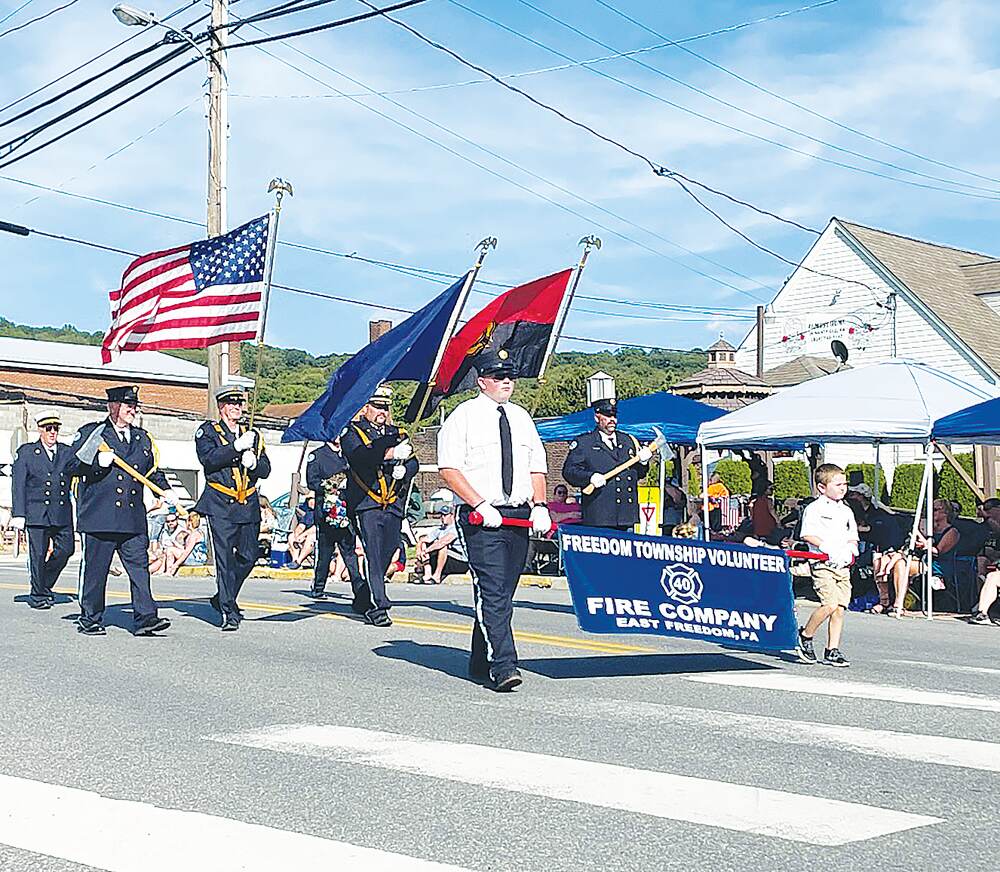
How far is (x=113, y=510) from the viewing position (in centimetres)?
1138

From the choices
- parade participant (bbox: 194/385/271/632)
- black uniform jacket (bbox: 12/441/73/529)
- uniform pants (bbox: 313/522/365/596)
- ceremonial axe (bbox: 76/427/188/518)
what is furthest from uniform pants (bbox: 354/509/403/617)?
black uniform jacket (bbox: 12/441/73/529)

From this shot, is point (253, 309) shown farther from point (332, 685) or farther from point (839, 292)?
point (839, 292)

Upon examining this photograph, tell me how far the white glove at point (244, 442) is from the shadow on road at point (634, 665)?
315cm

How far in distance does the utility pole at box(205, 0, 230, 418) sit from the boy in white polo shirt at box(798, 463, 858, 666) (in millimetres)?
14337

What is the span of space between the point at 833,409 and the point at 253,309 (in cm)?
710

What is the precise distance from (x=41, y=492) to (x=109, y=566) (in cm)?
423

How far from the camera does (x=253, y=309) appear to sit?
55.8 feet

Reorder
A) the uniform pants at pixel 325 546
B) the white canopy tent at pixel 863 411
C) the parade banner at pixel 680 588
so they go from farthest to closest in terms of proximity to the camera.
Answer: the white canopy tent at pixel 863 411, the uniform pants at pixel 325 546, the parade banner at pixel 680 588

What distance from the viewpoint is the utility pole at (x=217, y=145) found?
22.8 metres

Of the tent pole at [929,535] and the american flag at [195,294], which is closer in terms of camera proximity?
the tent pole at [929,535]

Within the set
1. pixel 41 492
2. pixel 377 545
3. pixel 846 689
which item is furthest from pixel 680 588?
pixel 41 492

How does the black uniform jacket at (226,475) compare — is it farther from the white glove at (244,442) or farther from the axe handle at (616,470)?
the axe handle at (616,470)

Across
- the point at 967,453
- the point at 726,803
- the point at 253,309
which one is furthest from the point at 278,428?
the point at 726,803

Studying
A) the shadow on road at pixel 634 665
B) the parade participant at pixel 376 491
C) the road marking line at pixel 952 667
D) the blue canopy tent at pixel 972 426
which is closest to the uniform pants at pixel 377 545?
the parade participant at pixel 376 491
